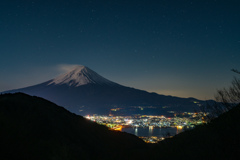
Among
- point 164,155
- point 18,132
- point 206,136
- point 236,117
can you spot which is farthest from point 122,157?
point 236,117

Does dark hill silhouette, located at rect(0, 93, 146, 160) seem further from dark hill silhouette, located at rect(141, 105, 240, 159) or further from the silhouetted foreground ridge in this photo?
dark hill silhouette, located at rect(141, 105, 240, 159)

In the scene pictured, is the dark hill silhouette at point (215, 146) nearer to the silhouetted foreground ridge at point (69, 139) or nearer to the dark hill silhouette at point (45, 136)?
the silhouetted foreground ridge at point (69, 139)

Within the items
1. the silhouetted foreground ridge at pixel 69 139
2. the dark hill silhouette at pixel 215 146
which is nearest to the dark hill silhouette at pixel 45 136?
the silhouetted foreground ridge at pixel 69 139

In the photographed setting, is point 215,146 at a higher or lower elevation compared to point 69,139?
higher

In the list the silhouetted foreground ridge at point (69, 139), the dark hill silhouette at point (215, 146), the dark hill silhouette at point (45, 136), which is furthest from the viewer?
the dark hill silhouette at point (45, 136)

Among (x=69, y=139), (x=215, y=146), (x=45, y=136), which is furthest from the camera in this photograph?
(x=69, y=139)

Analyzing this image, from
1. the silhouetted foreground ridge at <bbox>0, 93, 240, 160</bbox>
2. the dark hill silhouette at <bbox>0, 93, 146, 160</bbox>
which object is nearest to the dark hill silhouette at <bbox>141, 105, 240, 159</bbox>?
the silhouetted foreground ridge at <bbox>0, 93, 240, 160</bbox>

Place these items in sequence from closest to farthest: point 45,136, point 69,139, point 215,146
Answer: point 215,146 < point 45,136 < point 69,139

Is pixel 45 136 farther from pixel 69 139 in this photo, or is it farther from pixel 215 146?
pixel 215 146

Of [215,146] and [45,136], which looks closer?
[215,146]

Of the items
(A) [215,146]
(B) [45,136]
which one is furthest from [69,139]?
(A) [215,146]
